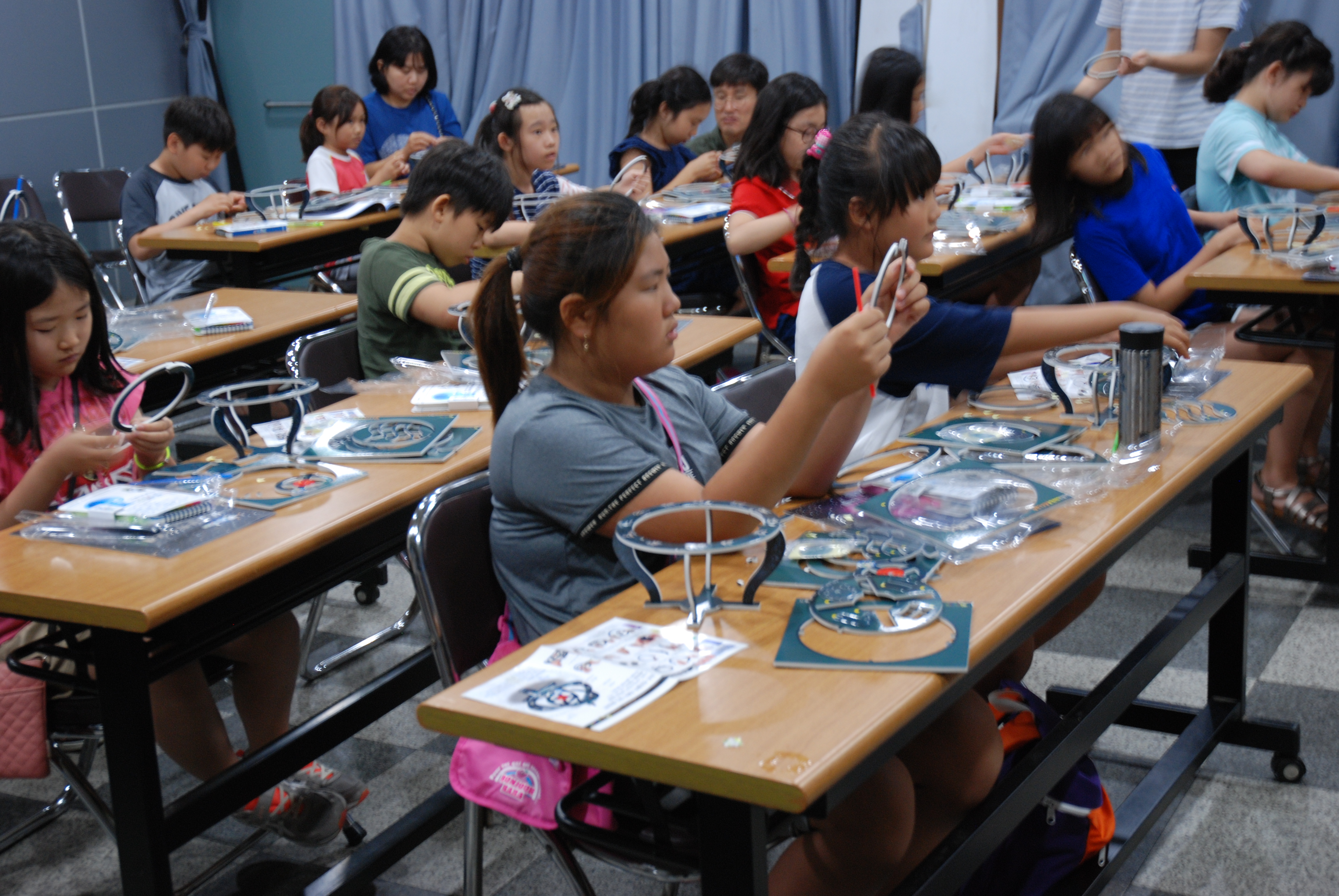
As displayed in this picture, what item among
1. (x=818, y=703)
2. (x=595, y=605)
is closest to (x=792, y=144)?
(x=595, y=605)

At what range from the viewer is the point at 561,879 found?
190 cm

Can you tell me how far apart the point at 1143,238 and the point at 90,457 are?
2300 millimetres

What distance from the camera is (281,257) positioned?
13.2ft

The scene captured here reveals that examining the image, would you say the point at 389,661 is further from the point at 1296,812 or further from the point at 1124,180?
the point at 1124,180

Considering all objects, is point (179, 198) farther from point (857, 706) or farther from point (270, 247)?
point (857, 706)

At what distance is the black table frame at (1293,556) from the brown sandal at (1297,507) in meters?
0.13

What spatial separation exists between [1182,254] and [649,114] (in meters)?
2.24

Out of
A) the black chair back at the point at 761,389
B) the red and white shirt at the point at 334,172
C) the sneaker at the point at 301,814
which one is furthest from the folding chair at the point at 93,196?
the black chair back at the point at 761,389

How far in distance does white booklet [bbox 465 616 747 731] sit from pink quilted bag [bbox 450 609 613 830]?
21 cm

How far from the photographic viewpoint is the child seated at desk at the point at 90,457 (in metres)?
1.78

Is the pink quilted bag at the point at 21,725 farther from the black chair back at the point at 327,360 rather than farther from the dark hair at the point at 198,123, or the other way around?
the dark hair at the point at 198,123

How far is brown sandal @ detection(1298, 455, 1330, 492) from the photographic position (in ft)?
10.4

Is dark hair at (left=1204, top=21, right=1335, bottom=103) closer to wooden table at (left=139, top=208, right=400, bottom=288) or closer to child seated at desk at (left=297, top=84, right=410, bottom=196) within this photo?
wooden table at (left=139, top=208, right=400, bottom=288)

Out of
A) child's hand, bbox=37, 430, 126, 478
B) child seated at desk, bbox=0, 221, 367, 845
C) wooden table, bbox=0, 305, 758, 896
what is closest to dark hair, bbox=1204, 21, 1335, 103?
wooden table, bbox=0, 305, 758, 896
